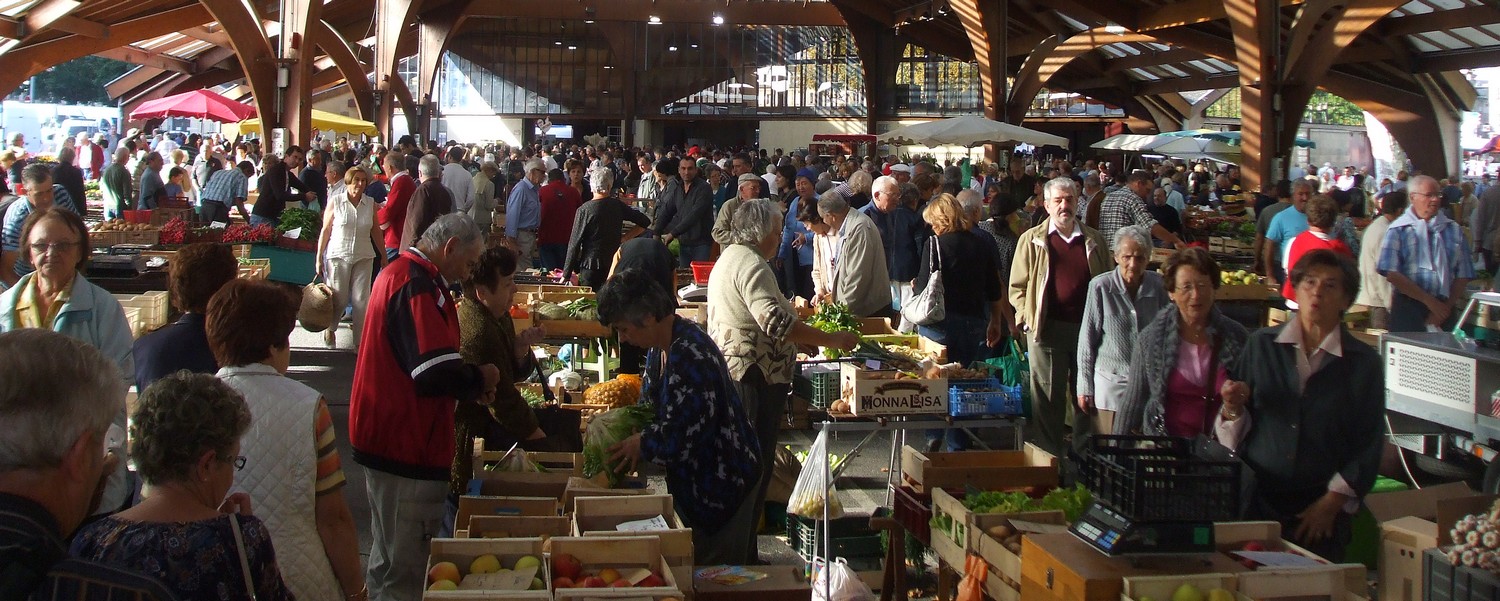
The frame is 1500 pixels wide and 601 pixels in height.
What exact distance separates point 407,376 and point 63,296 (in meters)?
1.22

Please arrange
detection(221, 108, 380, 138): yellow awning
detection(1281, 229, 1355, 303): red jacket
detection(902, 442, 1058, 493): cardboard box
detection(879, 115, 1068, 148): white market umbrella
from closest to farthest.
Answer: detection(902, 442, 1058, 493): cardboard box, detection(1281, 229, 1355, 303): red jacket, detection(879, 115, 1068, 148): white market umbrella, detection(221, 108, 380, 138): yellow awning

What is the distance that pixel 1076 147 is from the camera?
42.2 meters

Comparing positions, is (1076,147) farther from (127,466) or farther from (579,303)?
(127,466)

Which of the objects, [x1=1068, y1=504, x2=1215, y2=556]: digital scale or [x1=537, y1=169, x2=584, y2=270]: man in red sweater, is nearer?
[x1=1068, y1=504, x2=1215, y2=556]: digital scale

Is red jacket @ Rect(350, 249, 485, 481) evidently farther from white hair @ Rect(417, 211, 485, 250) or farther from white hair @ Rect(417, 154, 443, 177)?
white hair @ Rect(417, 154, 443, 177)

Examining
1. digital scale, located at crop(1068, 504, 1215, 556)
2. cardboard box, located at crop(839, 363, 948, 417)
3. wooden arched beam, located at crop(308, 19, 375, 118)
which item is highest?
wooden arched beam, located at crop(308, 19, 375, 118)

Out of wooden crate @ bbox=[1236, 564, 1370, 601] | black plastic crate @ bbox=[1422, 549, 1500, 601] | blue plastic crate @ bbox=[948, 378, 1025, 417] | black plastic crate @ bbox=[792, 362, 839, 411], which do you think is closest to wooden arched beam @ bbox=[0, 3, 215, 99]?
black plastic crate @ bbox=[792, 362, 839, 411]

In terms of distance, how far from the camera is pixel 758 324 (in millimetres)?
4809

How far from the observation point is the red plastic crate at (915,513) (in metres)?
4.33

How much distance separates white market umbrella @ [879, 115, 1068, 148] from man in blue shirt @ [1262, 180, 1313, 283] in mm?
6750

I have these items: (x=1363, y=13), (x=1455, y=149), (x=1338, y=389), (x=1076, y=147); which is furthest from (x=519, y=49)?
(x=1338, y=389)

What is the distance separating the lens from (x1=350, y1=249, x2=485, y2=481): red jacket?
12.1 feet

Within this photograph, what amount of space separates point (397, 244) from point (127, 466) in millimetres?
6269

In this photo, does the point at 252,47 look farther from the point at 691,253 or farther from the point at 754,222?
the point at 754,222
